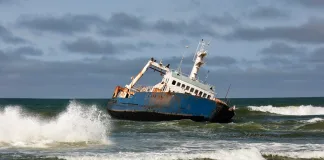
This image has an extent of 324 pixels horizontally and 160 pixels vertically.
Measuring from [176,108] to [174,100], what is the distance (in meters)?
0.70

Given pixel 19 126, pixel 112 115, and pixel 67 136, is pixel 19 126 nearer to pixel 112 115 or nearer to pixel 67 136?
pixel 67 136

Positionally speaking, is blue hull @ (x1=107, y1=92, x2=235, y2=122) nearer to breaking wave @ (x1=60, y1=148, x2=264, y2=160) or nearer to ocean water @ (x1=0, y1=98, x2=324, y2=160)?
ocean water @ (x1=0, y1=98, x2=324, y2=160)

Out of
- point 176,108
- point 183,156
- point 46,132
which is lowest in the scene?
point 183,156

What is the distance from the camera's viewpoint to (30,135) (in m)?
23.8

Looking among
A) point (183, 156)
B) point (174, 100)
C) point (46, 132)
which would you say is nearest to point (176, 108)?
point (174, 100)

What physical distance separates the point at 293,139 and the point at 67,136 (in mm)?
11485

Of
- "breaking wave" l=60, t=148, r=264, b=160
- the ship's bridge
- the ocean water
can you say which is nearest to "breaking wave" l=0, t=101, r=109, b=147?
the ocean water

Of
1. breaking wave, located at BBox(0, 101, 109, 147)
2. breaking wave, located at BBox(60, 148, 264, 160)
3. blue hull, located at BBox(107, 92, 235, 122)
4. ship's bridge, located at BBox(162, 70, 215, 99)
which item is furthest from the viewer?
ship's bridge, located at BBox(162, 70, 215, 99)

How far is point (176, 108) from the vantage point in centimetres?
3916

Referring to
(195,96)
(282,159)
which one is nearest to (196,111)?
(195,96)

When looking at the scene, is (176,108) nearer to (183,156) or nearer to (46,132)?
(46,132)

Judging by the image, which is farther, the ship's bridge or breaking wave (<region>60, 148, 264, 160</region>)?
the ship's bridge

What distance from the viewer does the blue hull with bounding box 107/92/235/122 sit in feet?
127

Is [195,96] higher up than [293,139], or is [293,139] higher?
[195,96]
